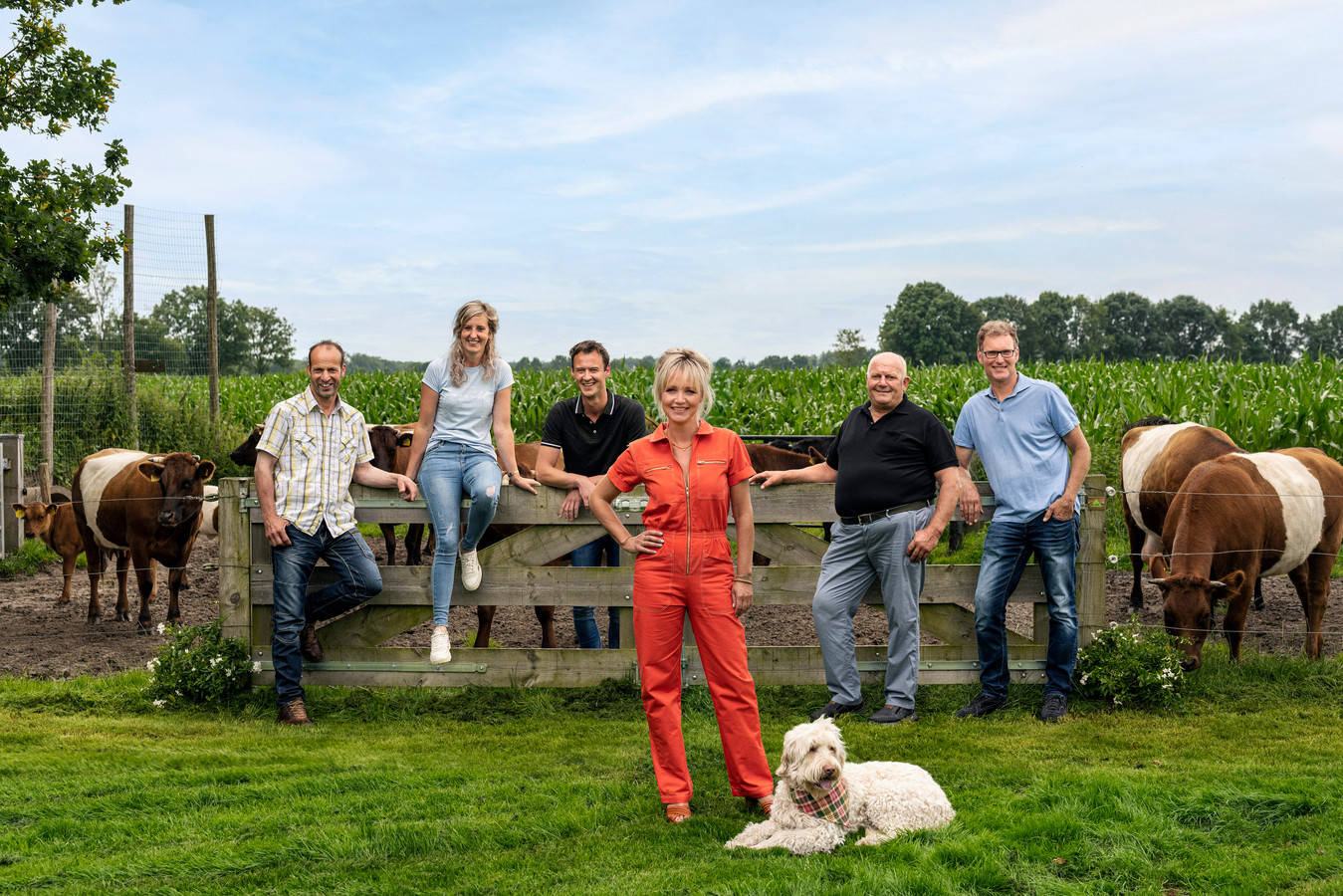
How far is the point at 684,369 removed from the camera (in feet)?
13.3

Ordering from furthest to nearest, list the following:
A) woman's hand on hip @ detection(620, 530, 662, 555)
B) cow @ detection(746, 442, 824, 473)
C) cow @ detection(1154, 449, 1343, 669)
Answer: cow @ detection(746, 442, 824, 473) → cow @ detection(1154, 449, 1343, 669) → woman's hand on hip @ detection(620, 530, 662, 555)

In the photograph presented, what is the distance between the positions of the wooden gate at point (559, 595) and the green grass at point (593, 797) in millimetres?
180

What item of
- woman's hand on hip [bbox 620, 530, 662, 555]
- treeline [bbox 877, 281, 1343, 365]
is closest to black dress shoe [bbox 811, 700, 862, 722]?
woman's hand on hip [bbox 620, 530, 662, 555]

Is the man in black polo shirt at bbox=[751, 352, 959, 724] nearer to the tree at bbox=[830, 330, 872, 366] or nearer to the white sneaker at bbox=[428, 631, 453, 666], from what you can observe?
the white sneaker at bbox=[428, 631, 453, 666]

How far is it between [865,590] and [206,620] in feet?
21.1

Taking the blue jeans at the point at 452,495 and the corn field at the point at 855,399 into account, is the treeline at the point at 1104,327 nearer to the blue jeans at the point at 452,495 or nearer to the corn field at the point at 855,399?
the corn field at the point at 855,399

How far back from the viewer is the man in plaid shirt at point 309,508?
18.7ft

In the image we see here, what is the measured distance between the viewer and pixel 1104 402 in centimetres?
1647

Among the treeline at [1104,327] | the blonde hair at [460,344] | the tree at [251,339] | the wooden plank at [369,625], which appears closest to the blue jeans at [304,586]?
the wooden plank at [369,625]

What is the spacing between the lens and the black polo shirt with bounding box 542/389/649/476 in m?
6.01

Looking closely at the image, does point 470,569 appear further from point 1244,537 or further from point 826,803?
point 1244,537

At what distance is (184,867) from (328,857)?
0.54 meters

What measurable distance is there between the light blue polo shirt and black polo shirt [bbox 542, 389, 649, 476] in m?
2.12

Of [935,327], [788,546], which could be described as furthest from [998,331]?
[935,327]
